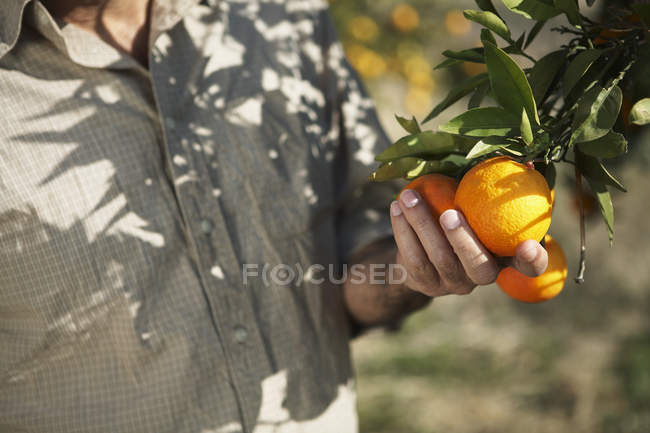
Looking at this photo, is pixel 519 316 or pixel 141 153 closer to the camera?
pixel 141 153

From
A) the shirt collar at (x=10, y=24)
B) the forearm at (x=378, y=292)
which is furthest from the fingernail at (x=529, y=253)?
the shirt collar at (x=10, y=24)

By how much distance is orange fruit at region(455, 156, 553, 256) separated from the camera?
659mm

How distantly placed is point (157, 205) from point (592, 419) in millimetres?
2248

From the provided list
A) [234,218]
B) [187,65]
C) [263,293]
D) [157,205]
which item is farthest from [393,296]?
[187,65]

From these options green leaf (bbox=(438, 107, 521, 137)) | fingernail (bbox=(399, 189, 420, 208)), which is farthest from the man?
green leaf (bbox=(438, 107, 521, 137))

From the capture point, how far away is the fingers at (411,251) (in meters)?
0.76

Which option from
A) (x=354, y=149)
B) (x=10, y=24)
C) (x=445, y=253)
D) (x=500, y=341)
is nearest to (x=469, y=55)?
(x=445, y=253)

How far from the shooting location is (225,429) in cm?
104

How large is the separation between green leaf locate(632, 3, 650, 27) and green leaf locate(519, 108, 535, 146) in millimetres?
176

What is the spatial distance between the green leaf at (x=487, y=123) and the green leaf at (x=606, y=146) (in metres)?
0.09

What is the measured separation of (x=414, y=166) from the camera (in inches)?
30.0

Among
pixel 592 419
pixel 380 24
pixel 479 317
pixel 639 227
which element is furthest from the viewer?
pixel 479 317

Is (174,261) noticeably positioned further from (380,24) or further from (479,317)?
(479,317)

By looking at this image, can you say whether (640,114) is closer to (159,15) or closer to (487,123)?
(487,123)
